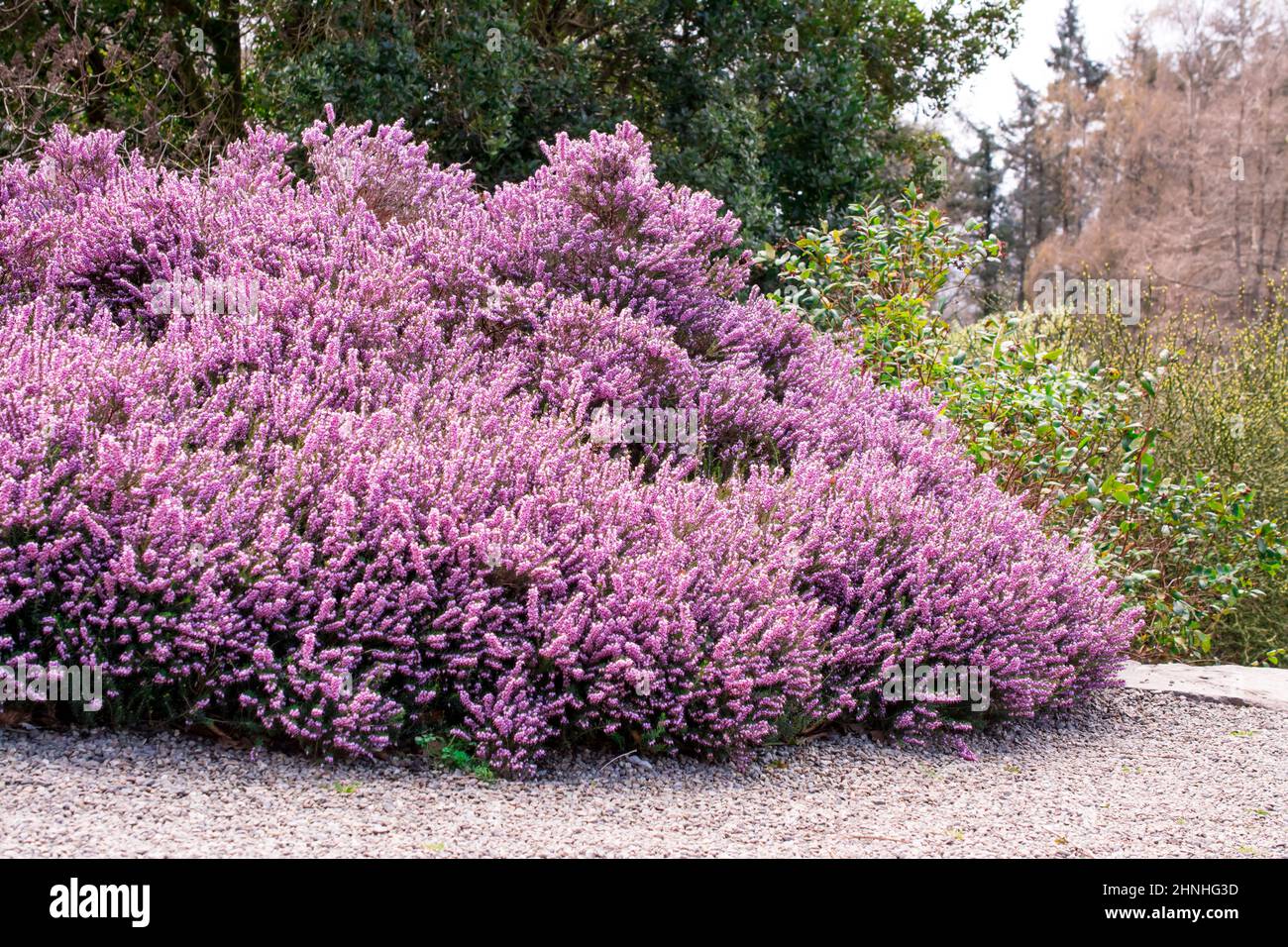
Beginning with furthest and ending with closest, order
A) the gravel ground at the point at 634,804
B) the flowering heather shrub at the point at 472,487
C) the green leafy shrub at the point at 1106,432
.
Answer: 1. the green leafy shrub at the point at 1106,432
2. the flowering heather shrub at the point at 472,487
3. the gravel ground at the point at 634,804

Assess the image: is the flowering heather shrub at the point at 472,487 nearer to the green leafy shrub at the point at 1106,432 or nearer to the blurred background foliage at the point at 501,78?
the green leafy shrub at the point at 1106,432

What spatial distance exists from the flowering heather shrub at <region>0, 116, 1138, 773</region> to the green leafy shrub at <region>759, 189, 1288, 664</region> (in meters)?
0.94

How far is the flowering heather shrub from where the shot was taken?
3.47 m

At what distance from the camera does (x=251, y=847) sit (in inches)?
110

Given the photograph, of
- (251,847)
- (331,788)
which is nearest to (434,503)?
(331,788)

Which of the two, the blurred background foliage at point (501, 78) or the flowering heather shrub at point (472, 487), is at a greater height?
the blurred background foliage at point (501, 78)

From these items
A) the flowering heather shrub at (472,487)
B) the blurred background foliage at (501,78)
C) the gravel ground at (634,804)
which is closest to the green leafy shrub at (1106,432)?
the flowering heather shrub at (472,487)

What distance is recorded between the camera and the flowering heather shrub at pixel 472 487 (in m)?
3.47

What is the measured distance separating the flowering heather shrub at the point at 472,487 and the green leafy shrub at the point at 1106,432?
3.08ft

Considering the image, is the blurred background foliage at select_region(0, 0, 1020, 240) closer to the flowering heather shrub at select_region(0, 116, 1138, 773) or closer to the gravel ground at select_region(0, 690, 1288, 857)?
the flowering heather shrub at select_region(0, 116, 1138, 773)

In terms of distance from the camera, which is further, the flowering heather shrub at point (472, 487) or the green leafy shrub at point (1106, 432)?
the green leafy shrub at point (1106, 432)

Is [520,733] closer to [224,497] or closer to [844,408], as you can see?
[224,497]

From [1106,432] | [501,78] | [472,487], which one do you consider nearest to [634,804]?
[472,487]
